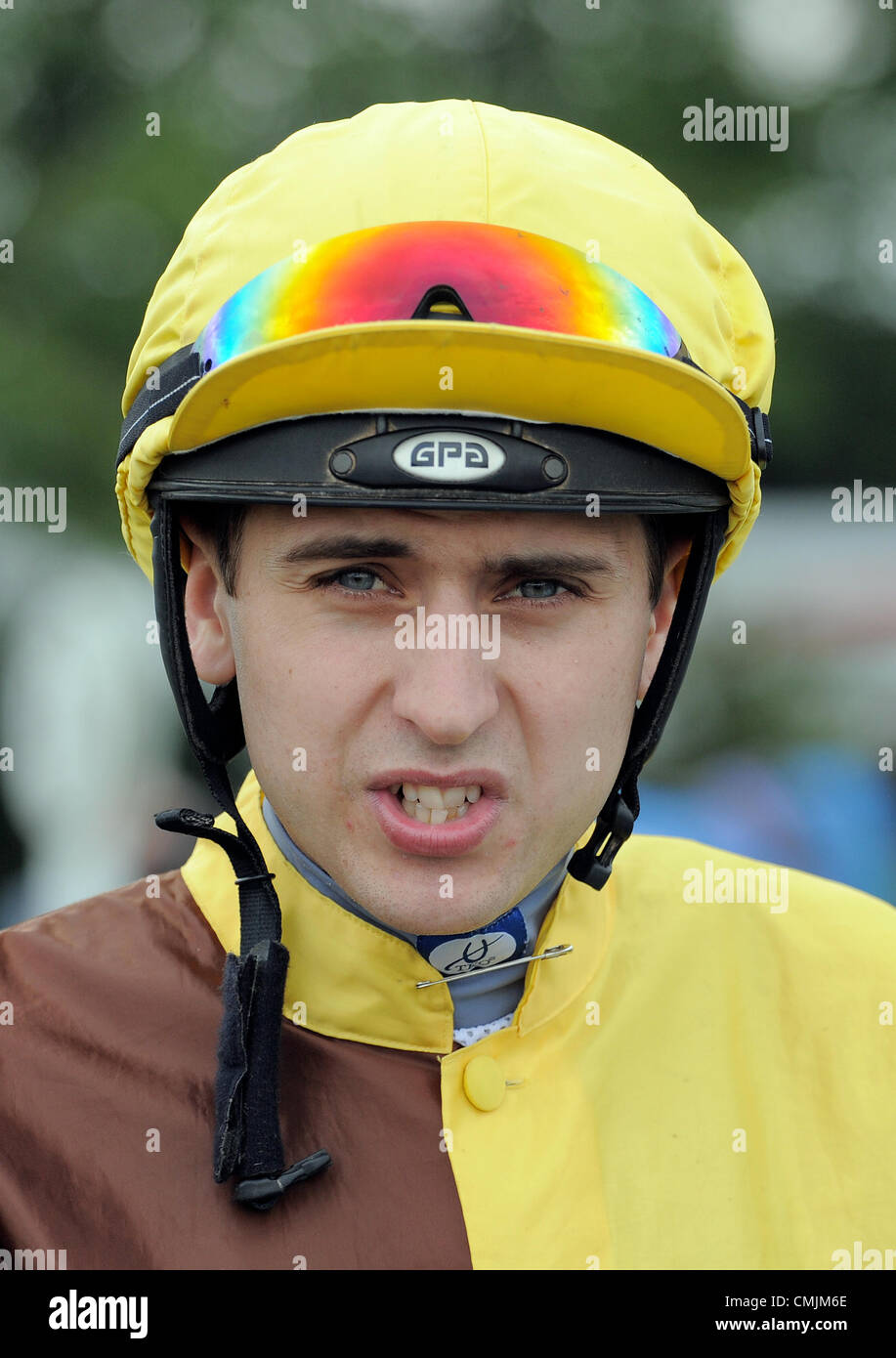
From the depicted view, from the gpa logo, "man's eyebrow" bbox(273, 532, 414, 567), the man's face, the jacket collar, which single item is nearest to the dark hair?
the man's face

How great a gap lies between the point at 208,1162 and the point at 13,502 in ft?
10.5

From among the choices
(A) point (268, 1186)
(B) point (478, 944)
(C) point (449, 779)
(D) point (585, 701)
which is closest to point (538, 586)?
(D) point (585, 701)

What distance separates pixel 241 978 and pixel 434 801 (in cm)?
34

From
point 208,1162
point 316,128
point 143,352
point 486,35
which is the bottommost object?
point 208,1162

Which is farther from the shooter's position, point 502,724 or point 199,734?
point 199,734

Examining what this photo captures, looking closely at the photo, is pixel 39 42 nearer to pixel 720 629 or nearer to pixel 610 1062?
pixel 720 629

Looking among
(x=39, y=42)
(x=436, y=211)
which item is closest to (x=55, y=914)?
(x=436, y=211)

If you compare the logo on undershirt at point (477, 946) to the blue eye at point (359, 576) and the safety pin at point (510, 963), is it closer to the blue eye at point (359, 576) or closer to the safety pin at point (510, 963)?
the safety pin at point (510, 963)

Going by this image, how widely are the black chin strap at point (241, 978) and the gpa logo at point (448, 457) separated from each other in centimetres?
40

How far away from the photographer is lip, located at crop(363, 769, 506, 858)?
1595mm

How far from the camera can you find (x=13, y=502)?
173 inches

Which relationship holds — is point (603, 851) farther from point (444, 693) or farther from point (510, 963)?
point (444, 693)

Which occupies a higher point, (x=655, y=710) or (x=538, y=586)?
(x=538, y=586)

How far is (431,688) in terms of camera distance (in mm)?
1525
